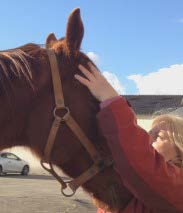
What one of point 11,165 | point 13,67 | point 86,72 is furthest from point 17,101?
point 11,165

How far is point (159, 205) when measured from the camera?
1.65 m

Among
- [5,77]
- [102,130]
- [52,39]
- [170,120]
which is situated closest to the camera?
[5,77]

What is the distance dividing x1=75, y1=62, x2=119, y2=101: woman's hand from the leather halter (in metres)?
0.09

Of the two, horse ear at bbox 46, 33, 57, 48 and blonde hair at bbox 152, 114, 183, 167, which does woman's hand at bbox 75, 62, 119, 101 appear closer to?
horse ear at bbox 46, 33, 57, 48

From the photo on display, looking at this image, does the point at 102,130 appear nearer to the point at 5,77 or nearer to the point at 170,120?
the point at 5,77

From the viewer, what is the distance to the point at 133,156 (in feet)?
5.24

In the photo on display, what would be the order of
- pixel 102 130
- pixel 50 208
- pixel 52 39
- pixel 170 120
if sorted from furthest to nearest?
pixel 50 208 → pixel 170 120 → pixel 52 39 → pixel 102 130

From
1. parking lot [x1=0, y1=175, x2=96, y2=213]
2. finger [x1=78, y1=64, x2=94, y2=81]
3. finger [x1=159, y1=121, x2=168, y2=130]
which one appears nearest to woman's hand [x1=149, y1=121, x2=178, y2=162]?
finger [x1=159, y1=121, x2=168, y2=130]

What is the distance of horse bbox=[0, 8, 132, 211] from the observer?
156cm

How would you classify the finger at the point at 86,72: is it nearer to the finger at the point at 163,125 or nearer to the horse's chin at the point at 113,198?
the horse's chin at the point at 113,198

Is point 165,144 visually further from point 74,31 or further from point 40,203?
point 40,203

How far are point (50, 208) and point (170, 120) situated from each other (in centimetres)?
945

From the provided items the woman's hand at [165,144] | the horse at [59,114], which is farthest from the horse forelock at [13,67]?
the woman's hand at [165,144]

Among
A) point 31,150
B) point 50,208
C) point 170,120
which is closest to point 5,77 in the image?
point 31,150
